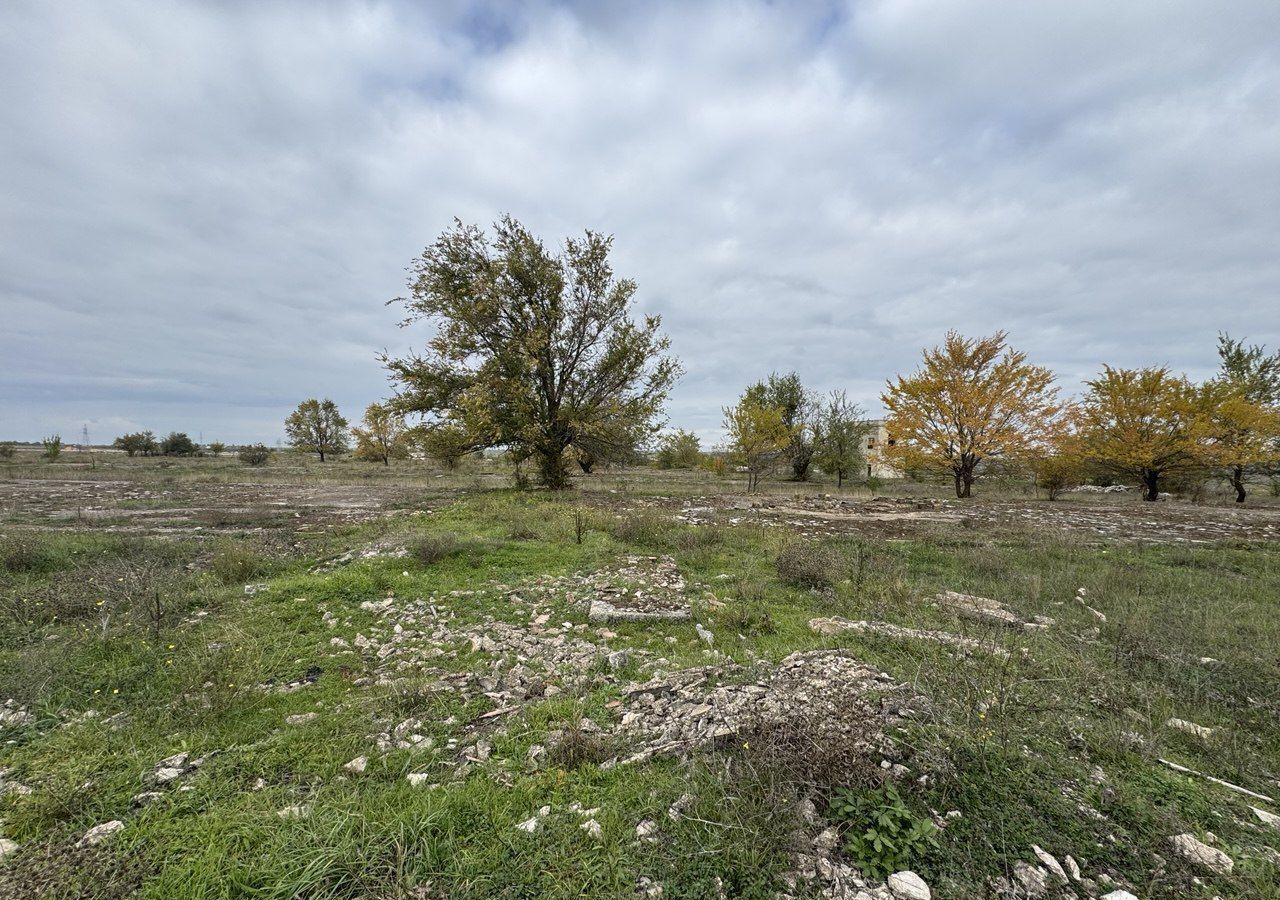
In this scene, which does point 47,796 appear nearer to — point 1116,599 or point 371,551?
point 371,551

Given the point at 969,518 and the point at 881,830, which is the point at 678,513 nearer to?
the point at 969,518

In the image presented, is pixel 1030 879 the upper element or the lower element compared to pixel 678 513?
lower

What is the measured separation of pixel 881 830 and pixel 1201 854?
1.55 meters

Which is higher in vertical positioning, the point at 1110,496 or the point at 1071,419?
the point at 1071,419

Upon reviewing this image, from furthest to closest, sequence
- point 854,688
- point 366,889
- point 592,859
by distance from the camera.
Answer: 1. point 854,688
2. point 592,859
3. point 366,889

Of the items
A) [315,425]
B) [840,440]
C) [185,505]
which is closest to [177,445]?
[315,425]

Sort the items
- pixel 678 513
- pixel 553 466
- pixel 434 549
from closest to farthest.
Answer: pixel 434 549, pixel 678 513, pixel 553 466

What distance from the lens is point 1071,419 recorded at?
2127 centimetres

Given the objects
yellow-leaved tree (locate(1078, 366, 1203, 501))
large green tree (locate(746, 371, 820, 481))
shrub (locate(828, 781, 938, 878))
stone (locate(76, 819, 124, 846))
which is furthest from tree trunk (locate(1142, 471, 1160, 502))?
stone (locate(76, 819, 124, 846))

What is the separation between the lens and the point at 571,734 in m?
3.07

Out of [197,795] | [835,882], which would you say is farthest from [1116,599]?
[197,795]

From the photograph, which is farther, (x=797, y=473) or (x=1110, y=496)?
(x=797, y=473)

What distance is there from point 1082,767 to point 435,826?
3848 millimetres

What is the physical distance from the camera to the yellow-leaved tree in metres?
19.9
